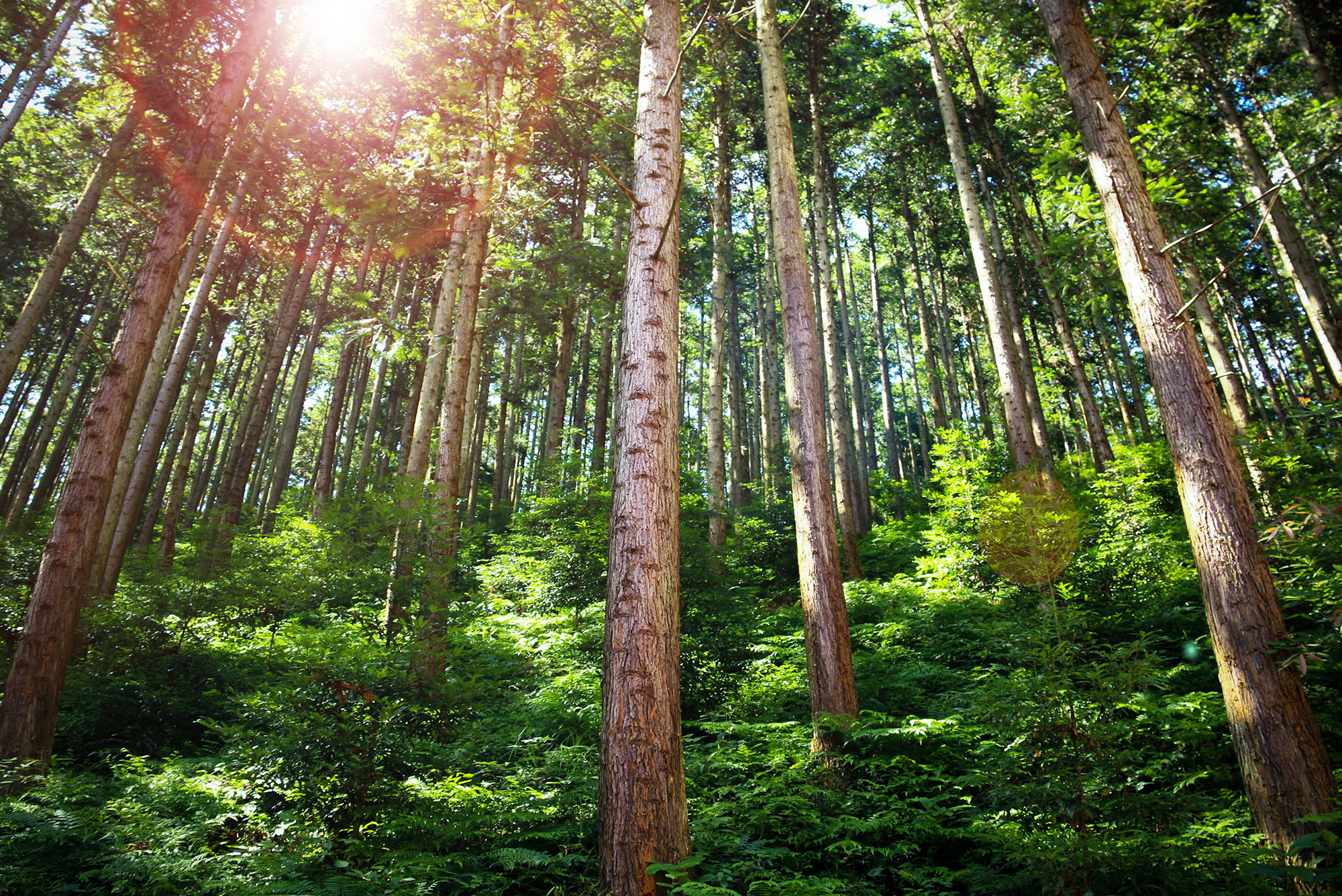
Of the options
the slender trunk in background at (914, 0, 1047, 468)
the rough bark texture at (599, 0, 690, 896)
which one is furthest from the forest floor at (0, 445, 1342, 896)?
the slender trunk in background at (914, 0, 1047, 468)

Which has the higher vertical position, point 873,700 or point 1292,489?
point 1292,489

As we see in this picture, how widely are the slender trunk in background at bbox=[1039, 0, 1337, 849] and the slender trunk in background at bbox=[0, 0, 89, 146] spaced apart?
1481cm

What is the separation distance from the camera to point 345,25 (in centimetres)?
1089

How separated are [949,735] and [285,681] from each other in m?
5.60

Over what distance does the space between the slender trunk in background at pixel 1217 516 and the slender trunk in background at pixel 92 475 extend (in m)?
8.69

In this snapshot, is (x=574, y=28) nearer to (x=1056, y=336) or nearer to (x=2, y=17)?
(x=2, y=17)

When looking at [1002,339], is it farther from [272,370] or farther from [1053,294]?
[272,370]

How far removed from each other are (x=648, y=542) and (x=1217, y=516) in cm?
415

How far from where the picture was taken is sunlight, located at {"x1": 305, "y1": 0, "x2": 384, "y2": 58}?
10.3m

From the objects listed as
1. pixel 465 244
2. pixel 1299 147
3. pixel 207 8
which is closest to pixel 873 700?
pixel 465 244

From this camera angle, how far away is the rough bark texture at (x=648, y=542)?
2.98 metres

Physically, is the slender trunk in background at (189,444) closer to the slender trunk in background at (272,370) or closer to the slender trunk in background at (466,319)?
the slender trunk in background at (272,370)

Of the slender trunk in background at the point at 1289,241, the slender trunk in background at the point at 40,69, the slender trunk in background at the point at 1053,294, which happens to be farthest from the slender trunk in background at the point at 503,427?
the slender trunk in background at the point at 1289,241

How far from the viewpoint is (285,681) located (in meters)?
5.08
